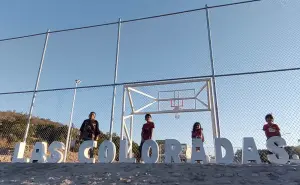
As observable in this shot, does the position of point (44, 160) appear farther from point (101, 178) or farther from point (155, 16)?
point (155, 16)

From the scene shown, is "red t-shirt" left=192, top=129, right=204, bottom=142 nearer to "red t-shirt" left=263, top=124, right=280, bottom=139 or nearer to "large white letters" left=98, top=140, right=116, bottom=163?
"red t-shirt" left=263, top=124, right=280, bottom=139

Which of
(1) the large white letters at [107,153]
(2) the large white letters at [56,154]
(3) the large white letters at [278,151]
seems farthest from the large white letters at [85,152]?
(3) the large white letters at [278,151]

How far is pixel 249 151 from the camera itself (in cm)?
462

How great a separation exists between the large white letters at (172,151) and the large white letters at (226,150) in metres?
0.71

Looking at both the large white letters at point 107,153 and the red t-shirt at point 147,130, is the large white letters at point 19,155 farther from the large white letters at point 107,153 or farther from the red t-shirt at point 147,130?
the red t-shirt at point 147,130

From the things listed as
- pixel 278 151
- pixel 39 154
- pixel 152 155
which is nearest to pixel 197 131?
pixel 152 155

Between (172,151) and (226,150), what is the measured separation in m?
0.99

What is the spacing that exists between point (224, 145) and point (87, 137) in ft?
9.86

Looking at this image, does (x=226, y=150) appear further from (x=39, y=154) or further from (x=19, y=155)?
(x=19, y=155)

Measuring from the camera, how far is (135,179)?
12.1ft

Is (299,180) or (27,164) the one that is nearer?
(299,180)

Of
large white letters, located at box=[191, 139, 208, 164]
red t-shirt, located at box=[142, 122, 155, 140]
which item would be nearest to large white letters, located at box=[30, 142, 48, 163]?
red t-shirt, located at box=[142, 122, 155, 140]

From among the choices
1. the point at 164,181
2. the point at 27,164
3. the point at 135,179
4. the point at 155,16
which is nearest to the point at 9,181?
the point at 27,164

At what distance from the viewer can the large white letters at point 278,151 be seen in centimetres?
445
